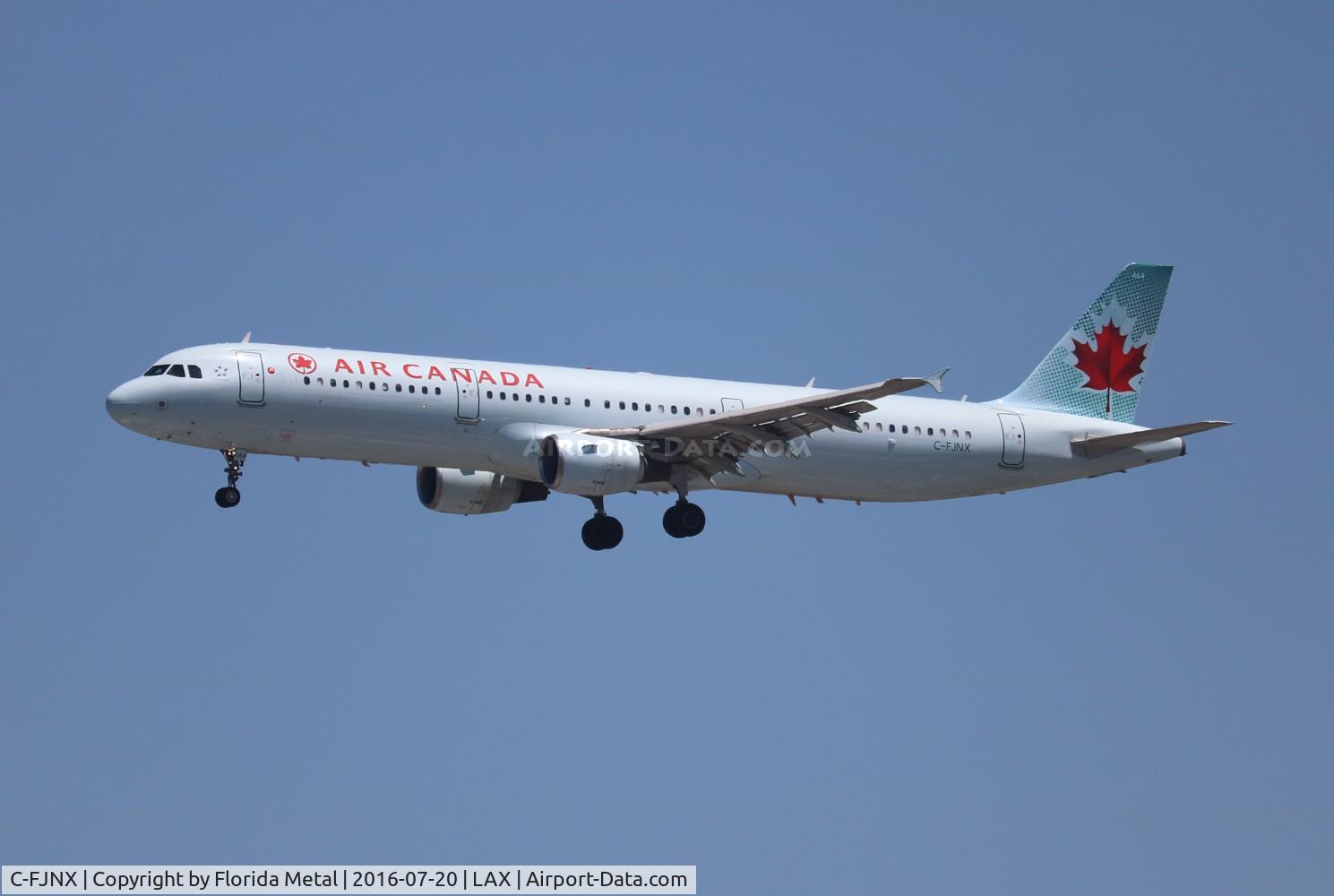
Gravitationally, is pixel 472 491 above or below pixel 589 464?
above

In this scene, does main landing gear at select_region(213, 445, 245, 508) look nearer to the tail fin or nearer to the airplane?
the airplane

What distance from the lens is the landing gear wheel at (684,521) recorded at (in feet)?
168

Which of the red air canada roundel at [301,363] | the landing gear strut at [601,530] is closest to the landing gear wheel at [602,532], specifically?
the landing gear strut at [601,530]

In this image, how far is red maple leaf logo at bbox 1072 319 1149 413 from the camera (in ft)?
186

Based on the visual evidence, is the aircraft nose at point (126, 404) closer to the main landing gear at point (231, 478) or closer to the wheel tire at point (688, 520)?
the main landing gear at point (231, 478)

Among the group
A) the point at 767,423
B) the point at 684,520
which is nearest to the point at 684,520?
the point at 684,520

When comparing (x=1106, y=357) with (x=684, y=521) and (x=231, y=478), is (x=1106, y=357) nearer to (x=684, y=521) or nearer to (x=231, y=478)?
(x=684, y=521)

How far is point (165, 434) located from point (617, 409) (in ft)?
36.1

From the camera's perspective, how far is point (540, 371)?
49.6m

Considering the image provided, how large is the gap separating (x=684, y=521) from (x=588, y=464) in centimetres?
425

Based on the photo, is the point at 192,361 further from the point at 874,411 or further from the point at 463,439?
the point at 874,411

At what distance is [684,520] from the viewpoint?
168 ft

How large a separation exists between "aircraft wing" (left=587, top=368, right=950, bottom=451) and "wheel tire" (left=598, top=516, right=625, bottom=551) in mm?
3274

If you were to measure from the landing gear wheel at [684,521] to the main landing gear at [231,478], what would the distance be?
10943 millimetres
